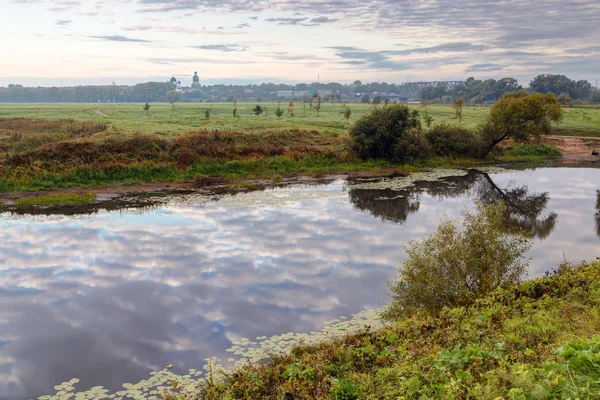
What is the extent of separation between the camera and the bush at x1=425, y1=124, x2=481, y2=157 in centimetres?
4378

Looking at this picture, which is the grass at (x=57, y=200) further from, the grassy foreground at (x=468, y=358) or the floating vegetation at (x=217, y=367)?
the grassy foreground at (x=468, y=358)

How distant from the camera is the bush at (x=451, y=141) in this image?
4378 cm

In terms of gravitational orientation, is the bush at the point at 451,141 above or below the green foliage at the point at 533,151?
above

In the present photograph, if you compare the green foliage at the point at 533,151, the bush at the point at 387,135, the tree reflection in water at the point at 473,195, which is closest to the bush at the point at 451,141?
the bush at the point at 387,135

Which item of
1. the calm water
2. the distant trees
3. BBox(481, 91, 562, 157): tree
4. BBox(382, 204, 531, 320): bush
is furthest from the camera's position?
the distant trees

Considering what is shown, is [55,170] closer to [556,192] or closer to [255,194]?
[255,194]

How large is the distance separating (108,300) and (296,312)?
18.9ft

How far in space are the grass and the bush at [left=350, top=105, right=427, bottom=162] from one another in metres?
21.4

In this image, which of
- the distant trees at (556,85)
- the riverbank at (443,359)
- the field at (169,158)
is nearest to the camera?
the riverbank at (443,359)

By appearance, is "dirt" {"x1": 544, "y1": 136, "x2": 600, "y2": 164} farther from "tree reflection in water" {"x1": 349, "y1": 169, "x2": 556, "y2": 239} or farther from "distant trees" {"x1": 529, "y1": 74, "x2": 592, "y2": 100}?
"distant trees" {"x1": 529, "y1": 74, "x2": 592, "y2": 100}

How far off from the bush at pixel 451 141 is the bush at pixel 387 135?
3.23 meters

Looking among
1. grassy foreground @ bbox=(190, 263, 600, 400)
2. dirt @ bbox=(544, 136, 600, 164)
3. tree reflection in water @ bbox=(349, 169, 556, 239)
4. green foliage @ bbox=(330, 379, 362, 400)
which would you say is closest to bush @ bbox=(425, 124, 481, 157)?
tree reflection in water @ bbox=(349, 169, 556, 239)

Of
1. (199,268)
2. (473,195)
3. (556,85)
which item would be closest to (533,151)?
(473,195)

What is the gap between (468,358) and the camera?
789cm
